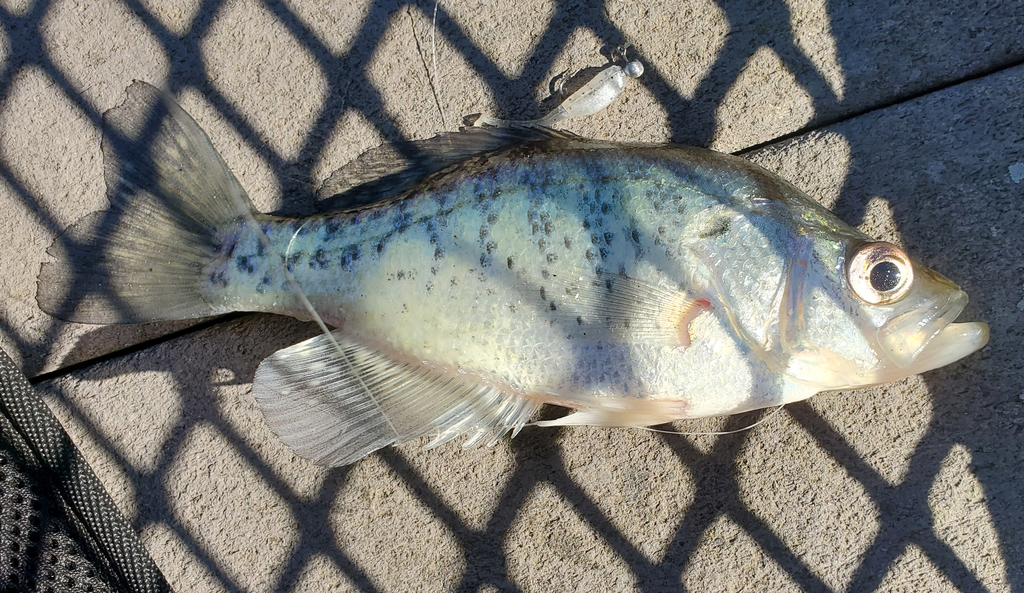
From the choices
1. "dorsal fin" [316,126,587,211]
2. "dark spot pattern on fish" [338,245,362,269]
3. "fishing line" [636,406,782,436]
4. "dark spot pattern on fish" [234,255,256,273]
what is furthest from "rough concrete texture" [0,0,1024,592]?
"dark spot pattern on fish" [338,245,362,269]

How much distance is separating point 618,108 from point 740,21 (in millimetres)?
457

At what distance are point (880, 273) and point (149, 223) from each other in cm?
188

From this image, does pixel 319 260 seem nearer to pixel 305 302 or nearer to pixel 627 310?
pixel 305 302

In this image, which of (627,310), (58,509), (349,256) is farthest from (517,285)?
(58,509)

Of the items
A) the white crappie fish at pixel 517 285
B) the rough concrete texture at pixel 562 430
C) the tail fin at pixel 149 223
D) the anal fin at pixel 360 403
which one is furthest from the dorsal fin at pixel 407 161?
the anal fin at pixel 360 403

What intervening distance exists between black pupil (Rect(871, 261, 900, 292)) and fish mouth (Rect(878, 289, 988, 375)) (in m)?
0.08

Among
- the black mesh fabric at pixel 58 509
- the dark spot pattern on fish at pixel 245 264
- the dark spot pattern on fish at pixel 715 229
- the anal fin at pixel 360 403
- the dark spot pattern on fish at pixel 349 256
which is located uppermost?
the dark spot pattern on fish at pixel 715 229

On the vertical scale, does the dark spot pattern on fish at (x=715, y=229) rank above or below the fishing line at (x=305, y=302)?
above

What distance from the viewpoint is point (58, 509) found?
5.39 feet

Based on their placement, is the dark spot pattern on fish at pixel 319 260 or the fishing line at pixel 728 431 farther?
the fishing line at pixel 728 431

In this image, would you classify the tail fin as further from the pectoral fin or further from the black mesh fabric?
the pectoral fin

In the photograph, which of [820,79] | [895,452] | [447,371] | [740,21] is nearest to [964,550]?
[895,452]

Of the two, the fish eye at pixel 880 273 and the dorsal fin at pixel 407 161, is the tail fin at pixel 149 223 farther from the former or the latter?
the fish eye at pixel 880 273

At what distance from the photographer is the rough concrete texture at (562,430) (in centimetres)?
176
